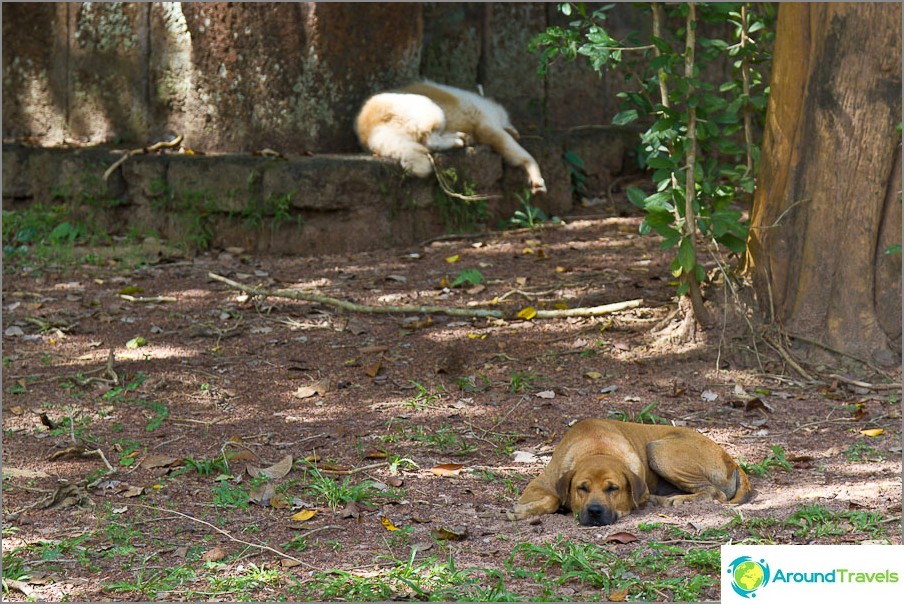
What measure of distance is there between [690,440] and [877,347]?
1.98 m

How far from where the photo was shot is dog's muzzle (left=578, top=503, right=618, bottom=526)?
4.40m

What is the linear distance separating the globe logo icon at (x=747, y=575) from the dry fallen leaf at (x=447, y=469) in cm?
193

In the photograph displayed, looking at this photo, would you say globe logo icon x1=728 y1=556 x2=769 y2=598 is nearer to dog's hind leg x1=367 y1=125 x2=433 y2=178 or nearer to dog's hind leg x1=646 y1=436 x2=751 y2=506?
dog's hind leg x1=646 y1=436 x2=751 y2=506

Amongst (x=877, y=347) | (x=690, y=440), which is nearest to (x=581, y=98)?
(x=877, y=347)

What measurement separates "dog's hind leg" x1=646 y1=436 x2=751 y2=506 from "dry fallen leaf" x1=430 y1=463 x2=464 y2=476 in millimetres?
914

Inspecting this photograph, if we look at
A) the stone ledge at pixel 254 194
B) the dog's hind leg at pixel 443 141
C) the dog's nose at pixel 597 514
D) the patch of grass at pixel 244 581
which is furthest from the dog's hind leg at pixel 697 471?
the dog's hind leg at pixel 443 141

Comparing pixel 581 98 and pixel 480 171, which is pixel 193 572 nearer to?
pixel 480 171

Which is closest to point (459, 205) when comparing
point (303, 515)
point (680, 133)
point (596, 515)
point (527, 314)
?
point (527, 314)

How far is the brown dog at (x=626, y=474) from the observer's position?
4504mm

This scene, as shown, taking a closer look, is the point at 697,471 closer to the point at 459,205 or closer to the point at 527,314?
the point at 527,314

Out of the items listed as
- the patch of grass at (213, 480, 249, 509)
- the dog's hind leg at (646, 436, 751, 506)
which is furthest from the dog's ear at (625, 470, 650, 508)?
the patch of grass at (213, 480, 249, 509)

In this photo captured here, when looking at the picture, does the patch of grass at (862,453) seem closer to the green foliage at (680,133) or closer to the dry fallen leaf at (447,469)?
the green foliage at (680,133)

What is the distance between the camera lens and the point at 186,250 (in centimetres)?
919

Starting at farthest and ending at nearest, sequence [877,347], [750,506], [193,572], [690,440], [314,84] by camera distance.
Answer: [314,84], [877,347], [690,440], [750,506], [193,572]
